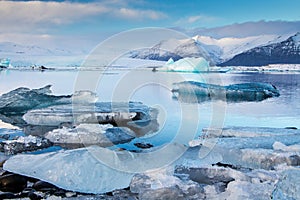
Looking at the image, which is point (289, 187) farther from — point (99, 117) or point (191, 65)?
point (191, 65)

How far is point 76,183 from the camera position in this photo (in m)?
2.56

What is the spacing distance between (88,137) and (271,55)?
47.2 metres

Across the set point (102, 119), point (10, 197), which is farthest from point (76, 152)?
point (102, 119)

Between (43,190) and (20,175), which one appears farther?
(20,175)

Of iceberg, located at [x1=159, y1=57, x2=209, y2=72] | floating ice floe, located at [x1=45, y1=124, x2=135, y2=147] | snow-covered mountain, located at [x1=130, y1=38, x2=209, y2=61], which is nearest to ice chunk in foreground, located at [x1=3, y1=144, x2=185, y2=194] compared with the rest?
floating ice floe, located at [x1=45, y1=124, x2=135, y2=147]

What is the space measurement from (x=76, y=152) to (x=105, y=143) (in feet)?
3.24

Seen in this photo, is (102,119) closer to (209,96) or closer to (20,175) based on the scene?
(20,175)

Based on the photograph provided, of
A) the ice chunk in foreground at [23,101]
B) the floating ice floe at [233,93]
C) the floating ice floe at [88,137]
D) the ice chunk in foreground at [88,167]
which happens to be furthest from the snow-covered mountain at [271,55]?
the ice chunk in foreground at [88,167]

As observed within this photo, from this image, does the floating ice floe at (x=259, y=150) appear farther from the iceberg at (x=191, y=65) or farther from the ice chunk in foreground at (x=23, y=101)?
the iceberg at (x=191, y=65)

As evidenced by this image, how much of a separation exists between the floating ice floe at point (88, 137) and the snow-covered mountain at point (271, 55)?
43.7 metres

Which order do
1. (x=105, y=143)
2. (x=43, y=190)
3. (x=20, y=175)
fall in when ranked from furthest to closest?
(x=105, y=143) → (x=20, y=175) → (x=43, y=190)

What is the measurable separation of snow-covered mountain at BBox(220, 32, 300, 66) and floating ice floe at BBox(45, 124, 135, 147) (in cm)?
4375

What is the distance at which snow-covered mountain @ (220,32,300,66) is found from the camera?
4662cm

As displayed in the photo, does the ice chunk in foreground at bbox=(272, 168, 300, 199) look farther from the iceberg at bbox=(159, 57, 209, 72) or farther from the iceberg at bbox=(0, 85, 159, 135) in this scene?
the iceberg at bbox=(159, 57, 209, 72)
